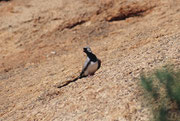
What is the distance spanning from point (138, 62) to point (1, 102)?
9.96 feet

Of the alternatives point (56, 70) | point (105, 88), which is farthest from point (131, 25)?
point (105, 88)

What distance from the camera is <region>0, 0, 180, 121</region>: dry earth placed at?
4492mm

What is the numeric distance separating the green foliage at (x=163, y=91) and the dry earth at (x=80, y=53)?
0.18m

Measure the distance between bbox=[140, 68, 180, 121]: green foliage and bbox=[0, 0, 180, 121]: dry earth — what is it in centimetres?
18

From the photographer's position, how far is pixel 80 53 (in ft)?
24.9

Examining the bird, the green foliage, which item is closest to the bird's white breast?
the bird

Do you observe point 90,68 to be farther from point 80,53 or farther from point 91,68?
point 80,53

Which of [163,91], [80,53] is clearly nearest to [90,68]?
[80,53]

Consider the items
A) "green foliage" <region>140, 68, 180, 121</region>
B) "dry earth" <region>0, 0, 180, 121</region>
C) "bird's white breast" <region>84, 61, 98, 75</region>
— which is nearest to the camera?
"green foliage" <region>140, 68, 180, 121</region>

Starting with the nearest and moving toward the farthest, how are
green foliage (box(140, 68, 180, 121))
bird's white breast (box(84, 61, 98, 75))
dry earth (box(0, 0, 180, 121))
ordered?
green foliage (box(140, 68, 180, 121)), dry earth (box(0, 0, 180, 121)), bird's white breast (box(84, 61, 98, 75))

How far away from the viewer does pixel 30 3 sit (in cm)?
1146

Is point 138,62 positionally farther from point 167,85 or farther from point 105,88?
point 167,85

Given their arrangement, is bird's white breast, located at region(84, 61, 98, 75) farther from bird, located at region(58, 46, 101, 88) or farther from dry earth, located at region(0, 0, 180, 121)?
dry earth, located at region(0, 0, 180, 121)

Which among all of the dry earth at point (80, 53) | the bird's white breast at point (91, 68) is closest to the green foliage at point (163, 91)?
the dry earth at point (80, 53)
